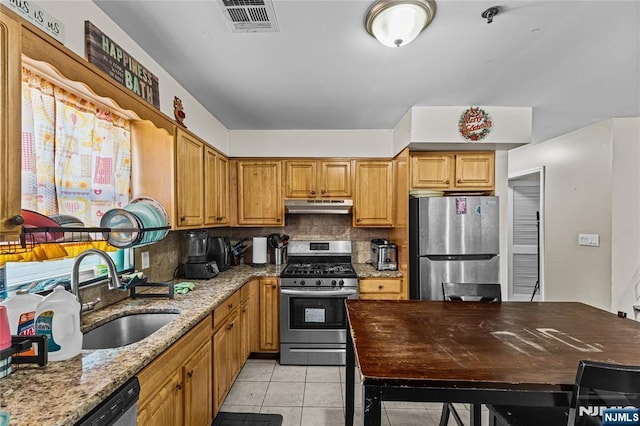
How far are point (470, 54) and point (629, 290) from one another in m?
3.28

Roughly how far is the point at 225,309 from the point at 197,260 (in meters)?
0.68

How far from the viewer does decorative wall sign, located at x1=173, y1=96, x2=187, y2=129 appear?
7.53 feet

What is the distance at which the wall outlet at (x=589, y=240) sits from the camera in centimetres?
346

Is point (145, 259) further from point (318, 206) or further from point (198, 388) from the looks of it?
point (318, 206)

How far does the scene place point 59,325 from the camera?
47.1 inches

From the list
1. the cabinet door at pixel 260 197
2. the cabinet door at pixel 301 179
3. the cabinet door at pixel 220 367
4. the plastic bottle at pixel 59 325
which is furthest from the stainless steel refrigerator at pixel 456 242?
the plastic bottle at pixel 59 325

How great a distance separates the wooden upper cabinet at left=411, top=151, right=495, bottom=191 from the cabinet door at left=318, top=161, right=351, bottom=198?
29.9 inches

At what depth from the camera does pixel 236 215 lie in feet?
11.7

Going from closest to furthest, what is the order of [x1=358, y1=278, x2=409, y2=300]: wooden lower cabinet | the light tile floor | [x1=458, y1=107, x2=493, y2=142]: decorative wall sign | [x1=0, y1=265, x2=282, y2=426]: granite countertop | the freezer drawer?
[x1=0, y1=265, x2=282, y2=426]: granite countertop, the light tile floor, [x1=458, y1=107, x2=493, y2=142]: decorative wall sign, the freezer drawer, [x1=358, y1=278, x2=409, y2=300]: wooden lower cabinet

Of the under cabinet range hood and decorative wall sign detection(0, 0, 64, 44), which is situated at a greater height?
decorative wall sign detection(0, 0, 64, 44)

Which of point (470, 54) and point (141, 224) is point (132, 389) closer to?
point (141, 224)

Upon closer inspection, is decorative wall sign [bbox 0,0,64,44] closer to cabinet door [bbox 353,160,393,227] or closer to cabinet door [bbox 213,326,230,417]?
cabinet door [bbox 213,326,230,417]

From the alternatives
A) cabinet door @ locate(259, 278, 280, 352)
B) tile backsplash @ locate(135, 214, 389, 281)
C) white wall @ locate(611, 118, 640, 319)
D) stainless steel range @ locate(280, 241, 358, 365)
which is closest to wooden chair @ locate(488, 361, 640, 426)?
stainless steel range @ locate(280, 241, 358, 365)

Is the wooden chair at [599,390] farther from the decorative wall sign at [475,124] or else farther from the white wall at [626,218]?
the white wall at [626,218]
